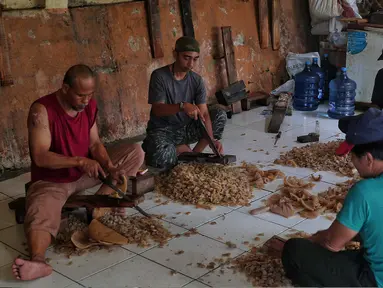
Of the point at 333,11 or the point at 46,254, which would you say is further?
the point at 333,11

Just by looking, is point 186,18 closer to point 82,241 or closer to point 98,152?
point 98,152

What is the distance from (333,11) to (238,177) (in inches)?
154

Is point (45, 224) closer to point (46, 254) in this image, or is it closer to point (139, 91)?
point (46, 254)

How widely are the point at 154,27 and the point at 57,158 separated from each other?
3044 mm

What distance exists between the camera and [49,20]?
207 inches

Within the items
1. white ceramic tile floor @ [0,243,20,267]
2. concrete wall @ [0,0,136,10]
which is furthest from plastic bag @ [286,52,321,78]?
white ceramic tile floor @ [0,243,20,267]

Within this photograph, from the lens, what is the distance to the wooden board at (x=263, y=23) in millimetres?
7426

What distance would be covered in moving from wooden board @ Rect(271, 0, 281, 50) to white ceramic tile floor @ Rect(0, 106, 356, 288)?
3130 mm

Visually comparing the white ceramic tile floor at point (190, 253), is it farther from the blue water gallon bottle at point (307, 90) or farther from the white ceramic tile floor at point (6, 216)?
the blue water gallon bottle at point (307, 90)

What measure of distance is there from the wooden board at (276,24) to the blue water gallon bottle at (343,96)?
3.92 feet

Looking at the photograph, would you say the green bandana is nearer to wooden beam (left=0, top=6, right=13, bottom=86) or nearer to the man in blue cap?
wooden beam (left=0, top=6, right=13, bottom=86)

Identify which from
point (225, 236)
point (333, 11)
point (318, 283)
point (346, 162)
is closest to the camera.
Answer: point (318, 283)

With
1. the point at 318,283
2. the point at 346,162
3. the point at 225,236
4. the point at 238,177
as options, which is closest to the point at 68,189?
the point at 225,236

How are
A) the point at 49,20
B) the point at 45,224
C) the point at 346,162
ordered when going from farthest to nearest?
the point at 49,20 → the point at 346,162 → the point at 45,224
